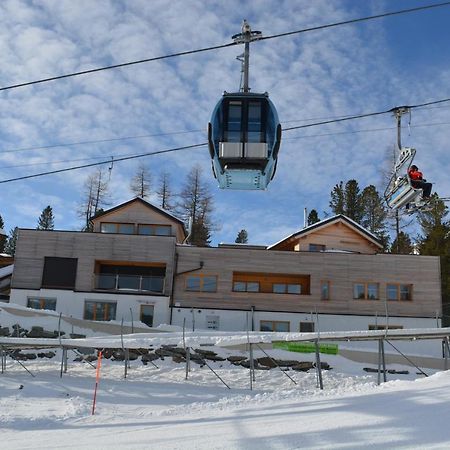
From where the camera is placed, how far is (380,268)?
1253 inches

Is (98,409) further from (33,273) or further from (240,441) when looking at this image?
(33,273)

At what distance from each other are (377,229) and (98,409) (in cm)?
4030

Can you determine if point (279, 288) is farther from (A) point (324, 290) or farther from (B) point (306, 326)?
(B) point (306, 326)

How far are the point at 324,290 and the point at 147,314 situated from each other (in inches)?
395

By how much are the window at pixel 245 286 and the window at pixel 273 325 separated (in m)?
2.00

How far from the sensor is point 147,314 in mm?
30547

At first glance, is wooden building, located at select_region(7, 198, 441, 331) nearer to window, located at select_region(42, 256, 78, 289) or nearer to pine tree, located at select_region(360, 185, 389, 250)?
window, located at select_region(42, 256, 78, 289)

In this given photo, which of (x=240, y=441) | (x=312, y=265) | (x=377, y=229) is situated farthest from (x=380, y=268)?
(x=240, y=441)

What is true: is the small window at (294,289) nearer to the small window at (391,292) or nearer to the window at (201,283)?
the window at (201,283)

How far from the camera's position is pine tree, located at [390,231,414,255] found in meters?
46.1

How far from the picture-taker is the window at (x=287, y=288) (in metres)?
32.1

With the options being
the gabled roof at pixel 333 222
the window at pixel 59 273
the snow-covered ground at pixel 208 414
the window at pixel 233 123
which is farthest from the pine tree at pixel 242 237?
the window at pixel 233 123

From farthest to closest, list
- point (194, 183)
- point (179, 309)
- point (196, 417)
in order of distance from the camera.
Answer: point (194, 183) → point (179, 309) → point (196, 417)

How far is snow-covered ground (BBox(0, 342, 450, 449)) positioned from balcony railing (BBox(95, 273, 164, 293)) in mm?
10228
